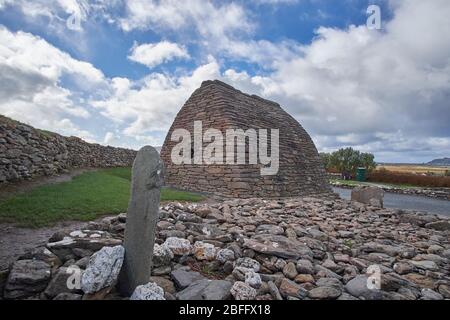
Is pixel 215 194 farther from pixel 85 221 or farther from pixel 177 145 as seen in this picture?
pixel 85 221

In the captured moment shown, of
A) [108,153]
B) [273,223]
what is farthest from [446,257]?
[108,153]

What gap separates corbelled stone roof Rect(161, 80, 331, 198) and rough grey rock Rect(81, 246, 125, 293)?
7.87 meters

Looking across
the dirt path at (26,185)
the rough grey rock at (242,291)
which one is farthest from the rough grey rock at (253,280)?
the dirt path at (26,185)

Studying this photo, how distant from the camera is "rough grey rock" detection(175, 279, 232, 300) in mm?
3067

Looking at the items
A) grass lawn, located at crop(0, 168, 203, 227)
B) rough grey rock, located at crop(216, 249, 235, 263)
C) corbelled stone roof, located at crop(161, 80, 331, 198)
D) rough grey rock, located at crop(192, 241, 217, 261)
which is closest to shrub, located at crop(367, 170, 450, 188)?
corbelled stone roof, located at crop(161, 80, 331, 198)

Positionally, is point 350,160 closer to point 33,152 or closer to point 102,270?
point 33,152

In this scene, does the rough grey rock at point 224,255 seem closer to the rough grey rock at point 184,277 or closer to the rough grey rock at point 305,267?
the rough grey rock at point 184,277

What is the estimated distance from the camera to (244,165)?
1122 centimetres

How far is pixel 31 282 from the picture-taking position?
3.04 meters

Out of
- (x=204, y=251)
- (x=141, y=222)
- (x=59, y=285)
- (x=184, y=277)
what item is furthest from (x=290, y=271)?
(x=59, y=285)

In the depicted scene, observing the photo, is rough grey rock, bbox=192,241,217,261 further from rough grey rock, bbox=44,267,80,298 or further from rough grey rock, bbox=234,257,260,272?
rough grey rock, bbox=44,267,80,298

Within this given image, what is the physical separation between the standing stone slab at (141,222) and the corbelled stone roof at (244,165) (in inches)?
302

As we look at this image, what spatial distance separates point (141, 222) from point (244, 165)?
27.1 feet
